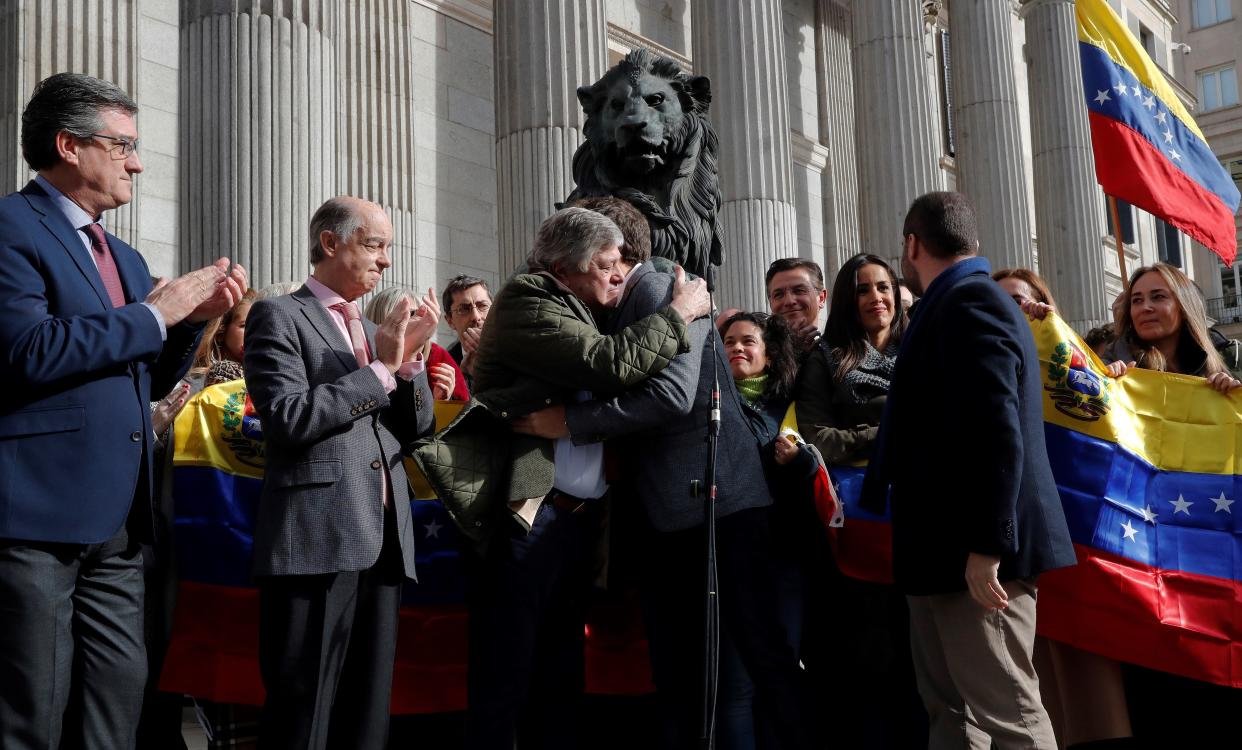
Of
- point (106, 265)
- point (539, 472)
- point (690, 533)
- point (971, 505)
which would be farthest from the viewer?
point (690, 533)

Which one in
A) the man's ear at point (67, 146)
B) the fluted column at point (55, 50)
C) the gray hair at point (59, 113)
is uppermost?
the fluted column at point (55, 50)

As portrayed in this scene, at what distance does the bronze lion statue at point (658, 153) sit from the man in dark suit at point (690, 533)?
910mm

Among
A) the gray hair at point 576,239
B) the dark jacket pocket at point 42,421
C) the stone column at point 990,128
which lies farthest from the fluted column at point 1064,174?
the dark jacket pocket at point 42,421

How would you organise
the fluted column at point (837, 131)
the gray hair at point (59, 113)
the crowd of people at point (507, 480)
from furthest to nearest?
1. the fluted column at point (837, 131)
2. the gray hair at point (59, 113)
3. the crowd of people at point (507, 480)

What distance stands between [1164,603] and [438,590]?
2792mm

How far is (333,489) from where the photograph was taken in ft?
12.3

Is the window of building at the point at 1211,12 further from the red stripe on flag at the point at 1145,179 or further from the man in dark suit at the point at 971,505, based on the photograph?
the man in dark suit at the point at 971,505

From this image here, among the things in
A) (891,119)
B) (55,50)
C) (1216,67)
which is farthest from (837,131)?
(1216,67)

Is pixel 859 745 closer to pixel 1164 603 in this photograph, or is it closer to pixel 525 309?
pixel 1164 603

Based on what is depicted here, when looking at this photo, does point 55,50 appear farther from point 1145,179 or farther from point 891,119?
point 891,119

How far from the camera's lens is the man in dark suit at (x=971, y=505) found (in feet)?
11.9

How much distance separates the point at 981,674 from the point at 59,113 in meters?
3.13

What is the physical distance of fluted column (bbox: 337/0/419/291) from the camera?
11.6m

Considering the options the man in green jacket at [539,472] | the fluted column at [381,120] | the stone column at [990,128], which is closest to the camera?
the man in green jacket at [539,472]
